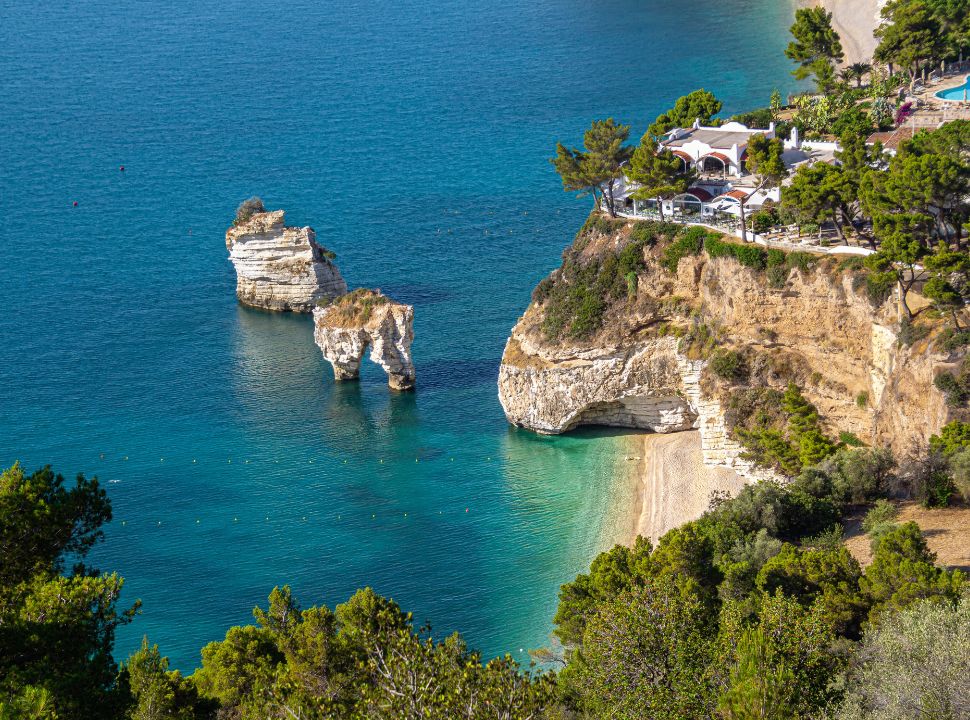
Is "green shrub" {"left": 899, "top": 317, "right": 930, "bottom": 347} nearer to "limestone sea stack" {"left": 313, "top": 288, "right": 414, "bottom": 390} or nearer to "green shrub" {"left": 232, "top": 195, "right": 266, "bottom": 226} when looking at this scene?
"limestone sea stack" {"left": 313, "top": 288, "right": 414, "bottom": 390}

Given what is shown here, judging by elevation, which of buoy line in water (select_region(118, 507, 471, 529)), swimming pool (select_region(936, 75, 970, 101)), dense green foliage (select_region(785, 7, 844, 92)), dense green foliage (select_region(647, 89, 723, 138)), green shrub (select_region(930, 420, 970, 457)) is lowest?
buoy line in water (select_region(118, 507, 471, 529))

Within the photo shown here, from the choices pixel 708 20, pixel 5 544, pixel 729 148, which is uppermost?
pixel 708 20

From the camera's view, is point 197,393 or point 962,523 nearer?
point 962,523

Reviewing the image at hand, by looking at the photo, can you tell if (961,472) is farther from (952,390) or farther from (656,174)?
(656,174)

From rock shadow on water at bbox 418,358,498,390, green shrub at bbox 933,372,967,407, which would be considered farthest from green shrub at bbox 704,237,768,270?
rock shadow on water at bbox 418,358,498,390

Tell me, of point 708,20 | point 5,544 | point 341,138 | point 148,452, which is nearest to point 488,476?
point 148,452

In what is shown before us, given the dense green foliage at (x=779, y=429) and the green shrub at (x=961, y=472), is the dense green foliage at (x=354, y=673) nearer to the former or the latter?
the green shrub at (x=961, y=472)

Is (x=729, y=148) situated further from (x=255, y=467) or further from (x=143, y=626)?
(x=143, y=626)
